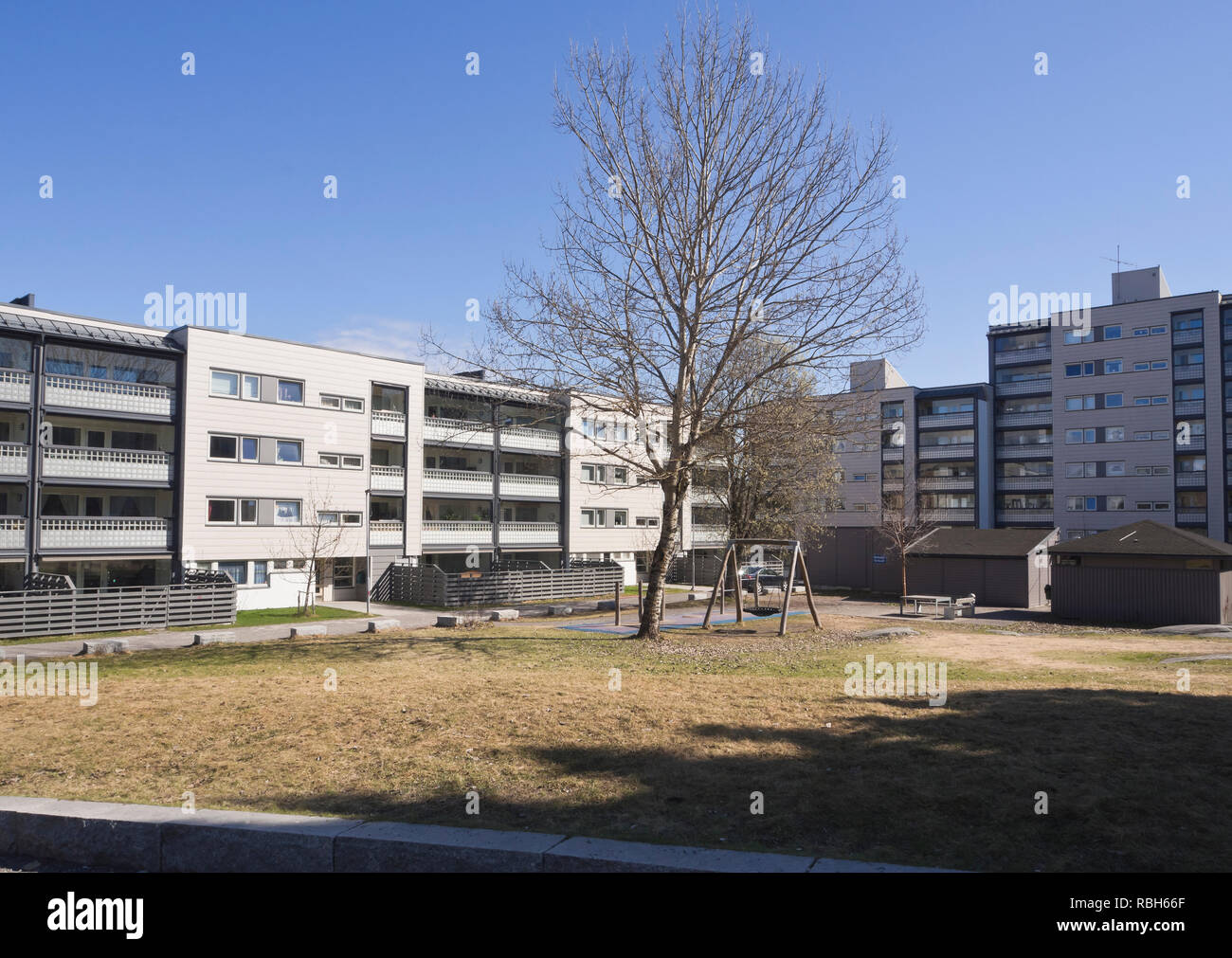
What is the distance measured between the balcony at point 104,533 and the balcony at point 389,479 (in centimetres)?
943

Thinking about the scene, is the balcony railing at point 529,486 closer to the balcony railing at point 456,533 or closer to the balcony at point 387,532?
the balcony railing at point 456,533

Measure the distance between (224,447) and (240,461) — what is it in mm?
832

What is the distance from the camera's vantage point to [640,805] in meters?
6.77

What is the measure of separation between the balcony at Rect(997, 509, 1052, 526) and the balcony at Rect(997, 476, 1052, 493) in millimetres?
1684

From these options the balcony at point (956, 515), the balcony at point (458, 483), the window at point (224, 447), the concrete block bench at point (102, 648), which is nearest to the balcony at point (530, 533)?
the balcony at point (458, 483)

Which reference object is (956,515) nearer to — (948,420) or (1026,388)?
(948,420)

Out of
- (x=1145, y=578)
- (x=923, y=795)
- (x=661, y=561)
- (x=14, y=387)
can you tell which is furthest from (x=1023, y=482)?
(x=923, y=795)

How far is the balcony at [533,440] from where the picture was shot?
46.7m

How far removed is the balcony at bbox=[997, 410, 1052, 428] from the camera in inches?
2452

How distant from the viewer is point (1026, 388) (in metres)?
63.4

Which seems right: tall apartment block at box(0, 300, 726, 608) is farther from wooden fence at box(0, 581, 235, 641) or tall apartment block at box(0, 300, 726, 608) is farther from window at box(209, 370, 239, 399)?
wooden fence at box(0, 581, 235, 641)

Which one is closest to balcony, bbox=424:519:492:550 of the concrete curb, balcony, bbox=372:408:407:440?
balcony, bbox=372:408:407:440
